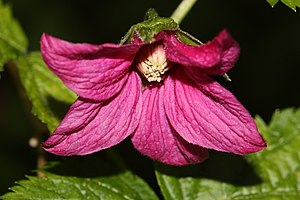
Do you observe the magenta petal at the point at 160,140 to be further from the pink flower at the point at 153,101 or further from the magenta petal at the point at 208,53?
the magenta petal at the point at 208,53

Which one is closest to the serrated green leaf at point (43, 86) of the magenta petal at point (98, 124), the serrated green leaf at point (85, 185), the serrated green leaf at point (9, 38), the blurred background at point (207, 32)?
the serrated green leaf at point (9, 38)

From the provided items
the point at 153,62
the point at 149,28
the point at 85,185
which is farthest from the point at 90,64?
the point at 85,185

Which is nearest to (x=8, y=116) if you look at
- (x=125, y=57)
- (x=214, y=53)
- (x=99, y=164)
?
(x=99, y=164)

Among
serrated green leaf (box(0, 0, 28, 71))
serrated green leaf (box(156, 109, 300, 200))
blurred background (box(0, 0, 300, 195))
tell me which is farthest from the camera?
blurred background (box(0, 0, 300, 195))

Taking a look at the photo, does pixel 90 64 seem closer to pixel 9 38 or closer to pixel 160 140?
pixel 160 140

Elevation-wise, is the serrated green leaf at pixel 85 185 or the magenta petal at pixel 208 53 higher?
the magenta petal at pixel 208 53

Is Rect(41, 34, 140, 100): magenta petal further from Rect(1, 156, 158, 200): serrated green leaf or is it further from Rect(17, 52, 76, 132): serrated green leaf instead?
Rect(17, 52, 76, 132): serrated green leaf

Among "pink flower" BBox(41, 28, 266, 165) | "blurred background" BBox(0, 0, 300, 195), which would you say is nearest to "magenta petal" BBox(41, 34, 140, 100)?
"pink flower" BBox(41, 28, 266, 165)
